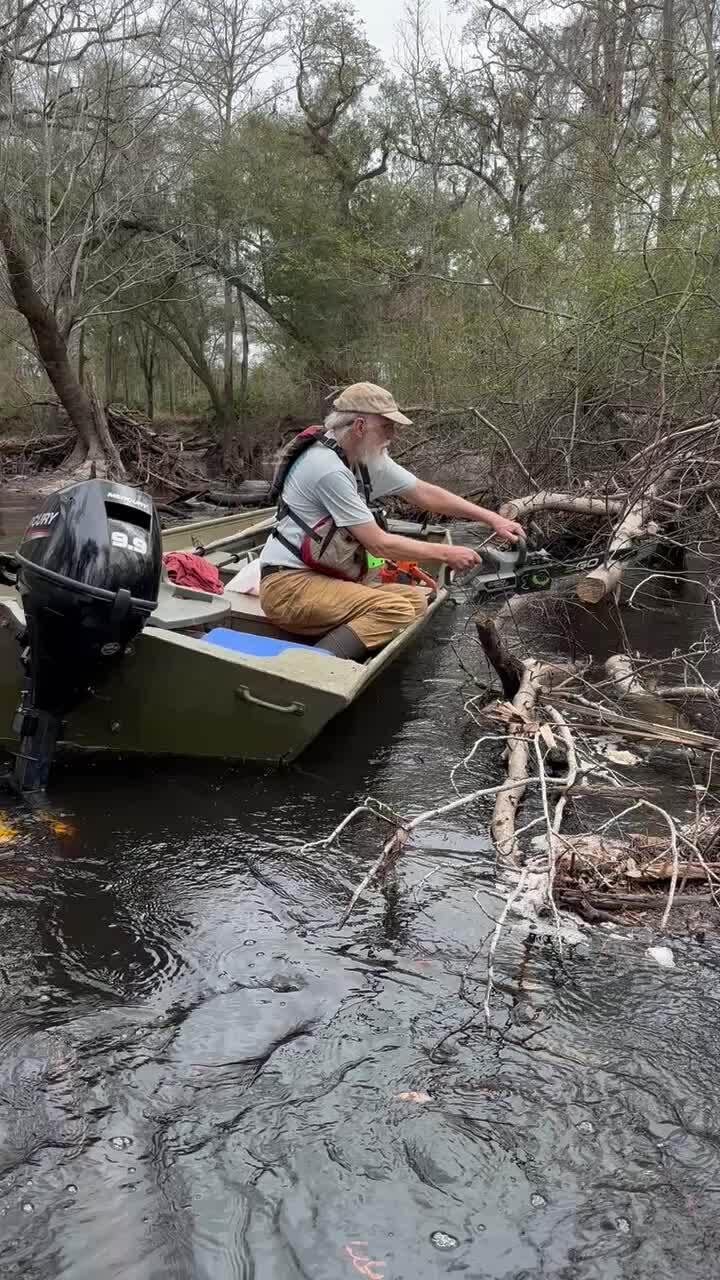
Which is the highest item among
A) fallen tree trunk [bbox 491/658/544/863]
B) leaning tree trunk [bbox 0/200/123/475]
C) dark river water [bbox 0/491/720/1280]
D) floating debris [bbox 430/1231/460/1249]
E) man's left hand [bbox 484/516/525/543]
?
leaning tree trunk [bbox 0/200/123/475]

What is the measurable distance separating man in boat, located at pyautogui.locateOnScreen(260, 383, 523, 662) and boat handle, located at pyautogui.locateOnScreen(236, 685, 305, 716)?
75 centimetres

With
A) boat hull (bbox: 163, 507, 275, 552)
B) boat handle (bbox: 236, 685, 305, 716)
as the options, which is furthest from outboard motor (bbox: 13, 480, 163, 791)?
boat hull (bbox: 163, 507, 275, 552)

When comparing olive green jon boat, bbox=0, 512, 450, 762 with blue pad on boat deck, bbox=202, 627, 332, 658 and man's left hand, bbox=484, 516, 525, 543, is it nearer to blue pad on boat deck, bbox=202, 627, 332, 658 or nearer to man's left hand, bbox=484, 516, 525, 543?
blue pad on boat deck, bbox=202, 627, 332, 658

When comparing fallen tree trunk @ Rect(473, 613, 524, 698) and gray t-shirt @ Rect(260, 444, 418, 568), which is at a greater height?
gray t-shirt @ Rect(260, 444, 418, 568)

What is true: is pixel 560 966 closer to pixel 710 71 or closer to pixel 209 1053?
pixel 209 1053

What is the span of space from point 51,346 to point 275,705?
1326 cm

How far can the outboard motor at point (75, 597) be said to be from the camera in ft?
12.6

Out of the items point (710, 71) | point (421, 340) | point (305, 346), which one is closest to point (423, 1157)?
point (710, 71)

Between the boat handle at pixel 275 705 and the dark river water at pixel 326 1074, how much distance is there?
580 millimetres

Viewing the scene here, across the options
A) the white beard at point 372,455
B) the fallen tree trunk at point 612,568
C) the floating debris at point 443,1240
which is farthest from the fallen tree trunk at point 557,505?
the floating debris at point 443,1240

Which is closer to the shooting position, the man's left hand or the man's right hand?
the man's right hand

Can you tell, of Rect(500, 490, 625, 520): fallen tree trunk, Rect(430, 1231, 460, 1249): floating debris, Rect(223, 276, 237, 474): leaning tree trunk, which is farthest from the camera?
Rect(223, 276, 237, 474): leaning tree trunk

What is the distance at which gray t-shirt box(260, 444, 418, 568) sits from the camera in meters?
4.69

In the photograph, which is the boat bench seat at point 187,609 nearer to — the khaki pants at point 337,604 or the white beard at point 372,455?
the khaki pants at point 337,604
